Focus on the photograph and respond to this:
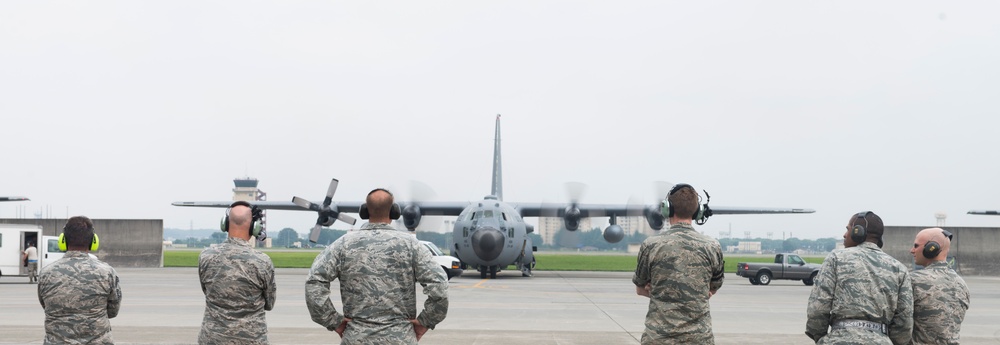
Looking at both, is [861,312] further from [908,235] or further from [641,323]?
[908,235]

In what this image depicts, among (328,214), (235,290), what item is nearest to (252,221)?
(235,290)

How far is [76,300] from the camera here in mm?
6766

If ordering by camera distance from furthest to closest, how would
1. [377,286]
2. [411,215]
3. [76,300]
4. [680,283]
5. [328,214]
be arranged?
[411,215] → [328,214] → [76,300] → [680,283] → [377,286]

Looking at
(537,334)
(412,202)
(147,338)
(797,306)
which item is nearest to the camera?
(147,338)

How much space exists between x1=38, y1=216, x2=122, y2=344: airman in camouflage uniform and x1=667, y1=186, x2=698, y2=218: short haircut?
428 centimetres

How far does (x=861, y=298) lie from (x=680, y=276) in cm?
122

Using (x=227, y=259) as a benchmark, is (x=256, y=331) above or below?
below

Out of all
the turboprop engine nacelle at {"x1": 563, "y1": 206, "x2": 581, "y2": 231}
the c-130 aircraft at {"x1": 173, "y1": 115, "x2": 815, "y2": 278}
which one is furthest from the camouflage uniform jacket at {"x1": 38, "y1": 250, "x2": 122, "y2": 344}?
the turboprop engine nacelle at {"x1": 563, "y1": 206, "x2": 581, "y2": 231}

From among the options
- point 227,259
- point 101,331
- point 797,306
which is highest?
point 227,259

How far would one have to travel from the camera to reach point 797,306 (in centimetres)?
2170

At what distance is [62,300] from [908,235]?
47063mm

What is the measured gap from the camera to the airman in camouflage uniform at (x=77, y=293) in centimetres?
676

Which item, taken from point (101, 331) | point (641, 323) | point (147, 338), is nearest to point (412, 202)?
point (641, 323)

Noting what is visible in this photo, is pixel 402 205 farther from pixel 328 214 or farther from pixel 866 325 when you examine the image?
pixel 866 325
